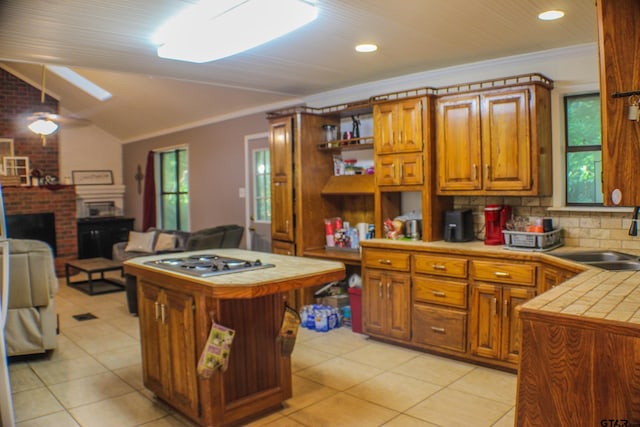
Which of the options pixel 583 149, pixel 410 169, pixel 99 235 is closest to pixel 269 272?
pixel 410 169

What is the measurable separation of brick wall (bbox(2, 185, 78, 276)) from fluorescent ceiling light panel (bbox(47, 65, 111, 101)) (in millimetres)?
1717

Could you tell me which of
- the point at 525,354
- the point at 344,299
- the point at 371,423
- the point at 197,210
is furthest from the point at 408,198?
the point at 197,210

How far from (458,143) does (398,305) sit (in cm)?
141

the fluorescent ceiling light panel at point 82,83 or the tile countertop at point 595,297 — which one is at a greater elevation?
the fluorescent ceiling light panel at point 82,83

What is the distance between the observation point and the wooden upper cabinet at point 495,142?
3527mm

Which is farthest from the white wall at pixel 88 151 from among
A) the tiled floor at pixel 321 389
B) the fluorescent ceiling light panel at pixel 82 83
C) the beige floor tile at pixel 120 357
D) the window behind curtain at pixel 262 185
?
the beige floor tile at pixel 120 357

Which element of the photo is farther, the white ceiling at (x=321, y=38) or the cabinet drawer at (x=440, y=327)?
the cabinet drawer at (x=440, y=327)

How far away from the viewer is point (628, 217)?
11.2 feet

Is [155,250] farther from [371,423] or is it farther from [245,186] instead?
[371,423]

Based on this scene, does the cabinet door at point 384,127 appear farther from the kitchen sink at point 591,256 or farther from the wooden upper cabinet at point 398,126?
the kitchen sink at point 591,256

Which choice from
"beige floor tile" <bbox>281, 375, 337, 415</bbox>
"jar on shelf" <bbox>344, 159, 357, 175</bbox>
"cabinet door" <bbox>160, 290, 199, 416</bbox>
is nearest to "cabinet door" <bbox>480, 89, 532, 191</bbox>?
"jar on shelf" <bbox>344, 159, 357, 175</bbox>

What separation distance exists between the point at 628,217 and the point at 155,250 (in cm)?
585

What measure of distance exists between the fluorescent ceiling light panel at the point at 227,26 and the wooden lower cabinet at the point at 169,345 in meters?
1.51

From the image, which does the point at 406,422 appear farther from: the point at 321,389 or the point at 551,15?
the point at 551,15
